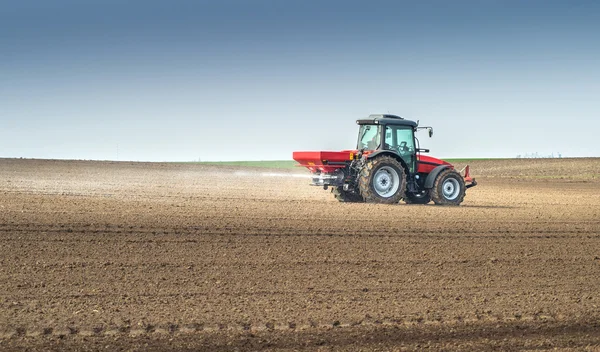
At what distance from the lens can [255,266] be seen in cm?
874

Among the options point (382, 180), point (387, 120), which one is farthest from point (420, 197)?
point (387, 120)

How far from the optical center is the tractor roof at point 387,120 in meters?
17.2

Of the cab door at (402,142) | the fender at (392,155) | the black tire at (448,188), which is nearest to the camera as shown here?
the fender at (392,155)

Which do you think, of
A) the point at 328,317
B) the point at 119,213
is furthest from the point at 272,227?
the point at 328,317

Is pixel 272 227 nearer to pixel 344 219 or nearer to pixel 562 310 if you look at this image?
pixel 344 219

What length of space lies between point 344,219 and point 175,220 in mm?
3105

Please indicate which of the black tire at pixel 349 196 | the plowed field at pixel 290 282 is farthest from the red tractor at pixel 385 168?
the plowed field at pixel 290 282

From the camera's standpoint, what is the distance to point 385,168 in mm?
17203

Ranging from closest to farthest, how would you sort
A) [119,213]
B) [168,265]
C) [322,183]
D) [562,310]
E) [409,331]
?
[409,331]
[562,310]
[168,265]
[119,213]
[322,183]

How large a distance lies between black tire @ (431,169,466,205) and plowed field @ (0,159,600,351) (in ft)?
12.8

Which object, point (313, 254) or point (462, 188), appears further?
point (462, 188)

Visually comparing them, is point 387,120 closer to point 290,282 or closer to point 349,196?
point 349,196

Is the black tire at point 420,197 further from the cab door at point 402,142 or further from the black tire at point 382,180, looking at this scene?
the black tire at point 382,180

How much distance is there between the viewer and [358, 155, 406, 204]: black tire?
1695 centimetres
